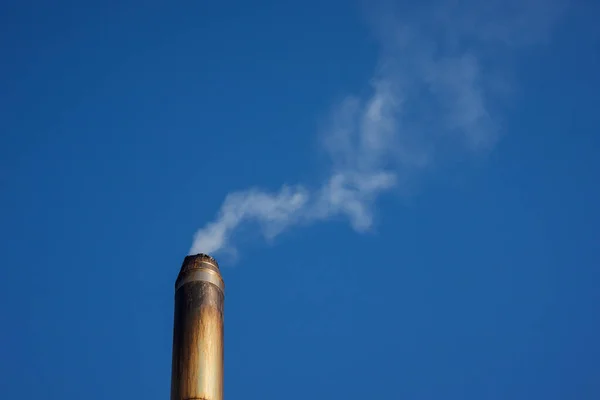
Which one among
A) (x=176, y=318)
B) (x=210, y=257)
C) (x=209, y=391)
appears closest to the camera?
(x=209, y=391)

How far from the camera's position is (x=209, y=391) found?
27.7 ft

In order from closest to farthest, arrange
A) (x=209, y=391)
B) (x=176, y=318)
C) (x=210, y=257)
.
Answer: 1. (x=209, y=391)
2. (x=176, y=318)
3. (x=210, y=257)

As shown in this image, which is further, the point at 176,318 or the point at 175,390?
the point at 176,318

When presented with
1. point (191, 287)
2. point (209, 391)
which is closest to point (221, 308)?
point (191, 287)

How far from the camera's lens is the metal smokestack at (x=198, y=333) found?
8445mm

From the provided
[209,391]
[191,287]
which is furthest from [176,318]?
[209,391]

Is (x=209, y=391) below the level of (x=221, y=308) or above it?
below

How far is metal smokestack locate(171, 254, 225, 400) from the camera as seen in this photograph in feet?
27.7

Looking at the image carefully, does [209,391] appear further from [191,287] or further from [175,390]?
[191,287]

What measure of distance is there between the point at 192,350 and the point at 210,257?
5.87ft

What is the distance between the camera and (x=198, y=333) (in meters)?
8.84

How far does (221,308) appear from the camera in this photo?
9500 millimetres

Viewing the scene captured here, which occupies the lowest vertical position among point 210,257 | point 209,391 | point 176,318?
point 209,391

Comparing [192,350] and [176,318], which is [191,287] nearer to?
[176,318]
